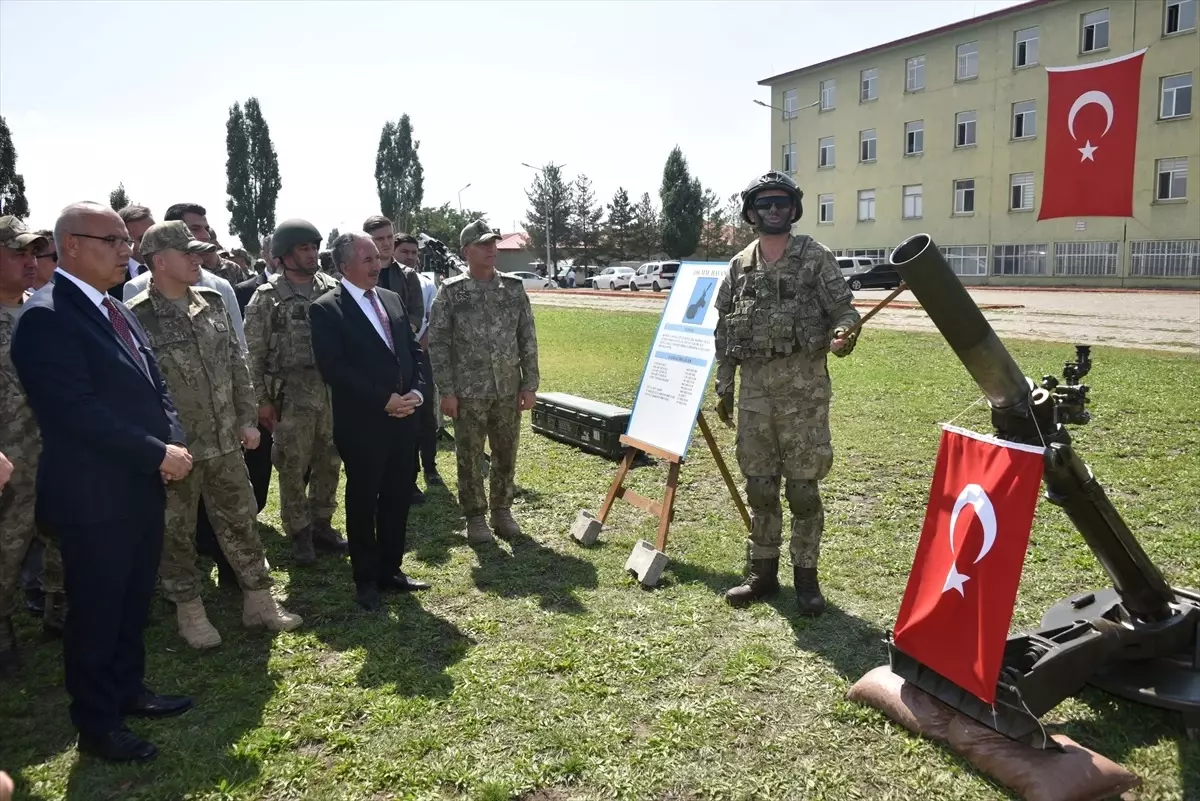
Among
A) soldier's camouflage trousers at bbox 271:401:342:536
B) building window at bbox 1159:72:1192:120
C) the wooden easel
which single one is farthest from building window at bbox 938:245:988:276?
soldier's camouflage trousers at bbox 271:401:342:536

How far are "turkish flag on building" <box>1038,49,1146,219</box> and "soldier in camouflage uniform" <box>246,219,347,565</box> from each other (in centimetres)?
3411

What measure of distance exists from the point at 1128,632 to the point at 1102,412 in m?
6.51

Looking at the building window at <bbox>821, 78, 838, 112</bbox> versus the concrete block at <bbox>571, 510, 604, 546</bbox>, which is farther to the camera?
the building window at <bbox>821, 78, 838, 112</bbox>

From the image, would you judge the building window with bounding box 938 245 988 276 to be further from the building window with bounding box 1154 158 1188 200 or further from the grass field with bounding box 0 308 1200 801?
the grass field with bounding box 0 308 1200 801

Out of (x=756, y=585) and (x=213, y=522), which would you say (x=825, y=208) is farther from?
(x=213, y=522)

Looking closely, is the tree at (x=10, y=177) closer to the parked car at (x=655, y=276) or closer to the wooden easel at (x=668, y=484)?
the parked car at (x=655, y=276)

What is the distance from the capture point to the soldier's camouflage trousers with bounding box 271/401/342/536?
5.43 meters

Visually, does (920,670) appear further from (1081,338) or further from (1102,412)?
(1081,338)

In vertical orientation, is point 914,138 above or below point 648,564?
above

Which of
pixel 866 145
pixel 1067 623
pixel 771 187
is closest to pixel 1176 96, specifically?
pixel 866 145

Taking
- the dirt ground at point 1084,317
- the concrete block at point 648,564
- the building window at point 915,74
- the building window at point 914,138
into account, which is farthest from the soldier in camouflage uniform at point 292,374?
the building window at point 915,74

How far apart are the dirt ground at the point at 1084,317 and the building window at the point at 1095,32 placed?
11633 mm

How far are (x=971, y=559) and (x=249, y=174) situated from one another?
6647cm

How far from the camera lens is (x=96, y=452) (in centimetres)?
309
